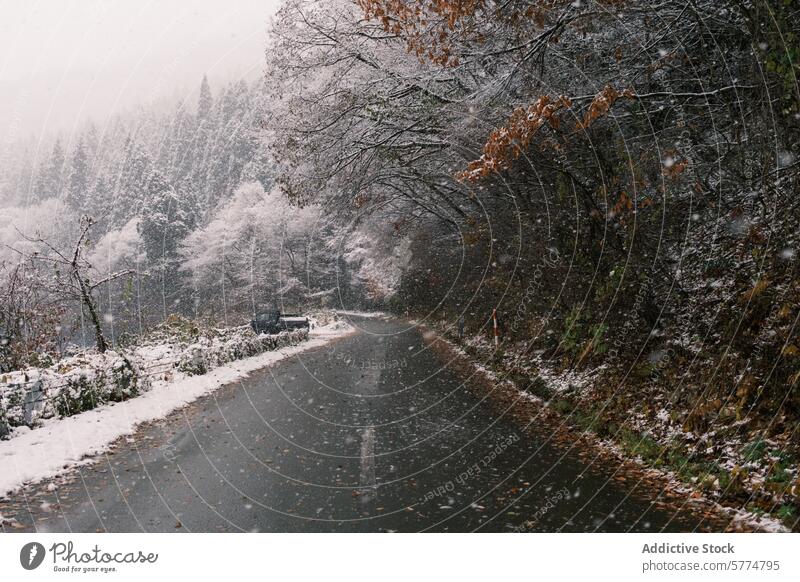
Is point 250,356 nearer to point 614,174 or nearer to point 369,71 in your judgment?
point 369,71

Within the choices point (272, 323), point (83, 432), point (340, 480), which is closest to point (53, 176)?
point (272, 323)

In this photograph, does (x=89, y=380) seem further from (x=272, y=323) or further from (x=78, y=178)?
(x=78, y=178)

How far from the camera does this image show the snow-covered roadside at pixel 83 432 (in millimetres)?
6504

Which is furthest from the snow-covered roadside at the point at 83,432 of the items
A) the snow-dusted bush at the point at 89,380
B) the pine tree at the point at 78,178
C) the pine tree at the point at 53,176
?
the pine tree at the point at 53,176

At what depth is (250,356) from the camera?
1950 cm

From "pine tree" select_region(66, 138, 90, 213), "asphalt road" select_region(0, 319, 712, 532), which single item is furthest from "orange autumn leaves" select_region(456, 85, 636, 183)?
"pine tree" select_region(66, 138, 90, 213)

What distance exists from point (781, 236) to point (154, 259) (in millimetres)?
51961

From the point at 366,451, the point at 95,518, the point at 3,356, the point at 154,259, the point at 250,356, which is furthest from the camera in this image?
the point at 154,259

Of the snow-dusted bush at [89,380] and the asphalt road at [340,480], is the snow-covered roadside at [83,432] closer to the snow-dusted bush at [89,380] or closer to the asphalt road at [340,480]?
the snow-dusted bush at [89,380]

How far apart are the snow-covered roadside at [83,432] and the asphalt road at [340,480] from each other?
35 cm

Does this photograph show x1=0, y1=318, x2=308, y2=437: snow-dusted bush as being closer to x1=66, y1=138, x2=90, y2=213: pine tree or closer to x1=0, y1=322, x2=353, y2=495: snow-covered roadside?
x1=0, y1=322, x2=353, y2=495: snow-covered roadside

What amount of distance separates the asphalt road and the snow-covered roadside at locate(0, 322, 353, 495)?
1.15 feet

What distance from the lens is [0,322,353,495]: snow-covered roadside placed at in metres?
6.50

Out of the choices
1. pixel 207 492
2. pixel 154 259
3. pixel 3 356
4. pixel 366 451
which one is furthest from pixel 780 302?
pixel 154 259
